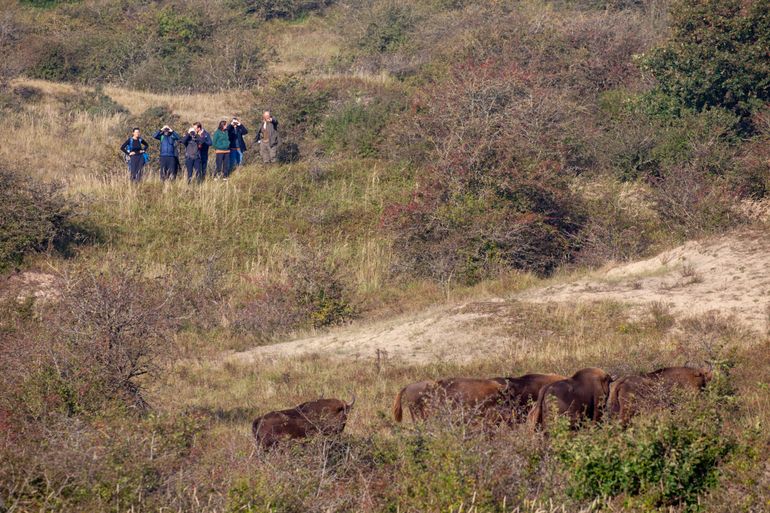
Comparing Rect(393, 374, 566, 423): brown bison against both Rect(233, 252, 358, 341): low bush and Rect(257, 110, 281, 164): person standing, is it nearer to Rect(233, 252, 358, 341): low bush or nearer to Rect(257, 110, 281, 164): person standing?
Rect(233, 252, 358, 341): low bush

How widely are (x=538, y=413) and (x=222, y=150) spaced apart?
16.3m

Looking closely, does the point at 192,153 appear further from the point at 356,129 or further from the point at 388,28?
the point at 388,28

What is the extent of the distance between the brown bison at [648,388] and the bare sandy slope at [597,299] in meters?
3.95

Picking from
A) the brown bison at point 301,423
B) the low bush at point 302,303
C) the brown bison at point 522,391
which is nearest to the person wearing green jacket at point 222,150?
the low bush at point 302,303

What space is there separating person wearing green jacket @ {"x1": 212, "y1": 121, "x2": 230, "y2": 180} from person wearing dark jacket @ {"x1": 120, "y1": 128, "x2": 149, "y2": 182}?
Answer: 1698 mm

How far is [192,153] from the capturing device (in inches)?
971

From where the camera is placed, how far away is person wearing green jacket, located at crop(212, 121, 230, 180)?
24.8 meters

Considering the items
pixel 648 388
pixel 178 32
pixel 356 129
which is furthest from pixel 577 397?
pixel 178 32

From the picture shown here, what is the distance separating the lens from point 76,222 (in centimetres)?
2217

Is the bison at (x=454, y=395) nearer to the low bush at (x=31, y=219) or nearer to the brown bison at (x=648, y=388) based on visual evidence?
the brown bison at (x=648, y=388)

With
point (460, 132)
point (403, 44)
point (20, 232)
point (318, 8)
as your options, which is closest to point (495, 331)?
point (460, 132)

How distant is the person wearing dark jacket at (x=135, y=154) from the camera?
24469 millimetres

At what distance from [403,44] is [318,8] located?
9.73 m

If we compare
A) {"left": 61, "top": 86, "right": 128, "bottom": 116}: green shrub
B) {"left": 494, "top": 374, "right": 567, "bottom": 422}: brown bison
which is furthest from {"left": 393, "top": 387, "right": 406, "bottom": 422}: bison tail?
{"left": 61, "top": 86, "right": 128, "bottom": 116}: green shrub
